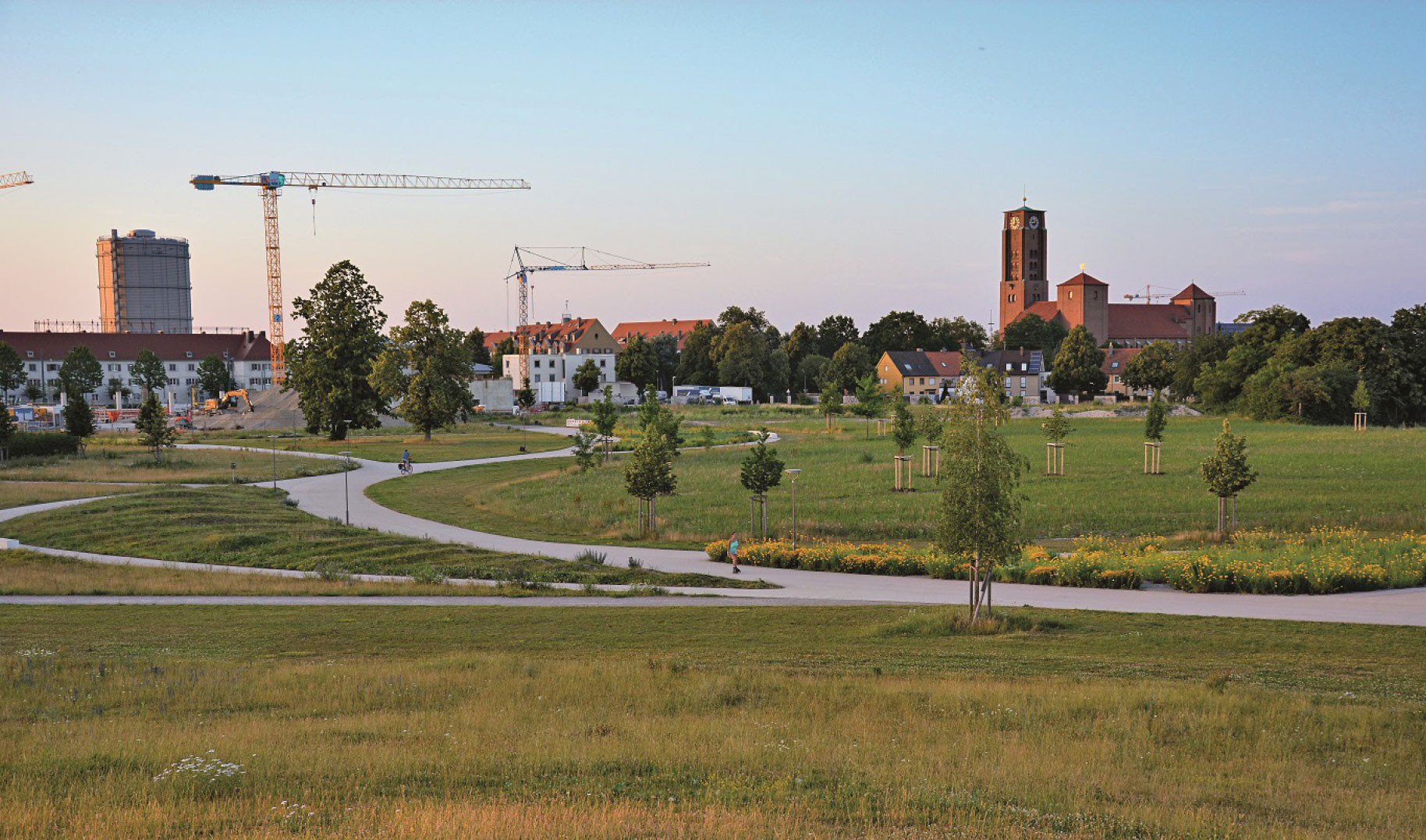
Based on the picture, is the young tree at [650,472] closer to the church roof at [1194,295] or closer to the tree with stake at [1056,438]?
the tree with stake at [1056,438]

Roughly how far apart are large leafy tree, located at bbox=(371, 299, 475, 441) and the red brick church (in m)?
115

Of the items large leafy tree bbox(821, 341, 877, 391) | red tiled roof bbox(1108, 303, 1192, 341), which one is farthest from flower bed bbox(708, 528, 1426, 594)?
red tiled roof bbox(1108, 303, 1192, 341)

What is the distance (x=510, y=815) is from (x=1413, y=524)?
28366 mm

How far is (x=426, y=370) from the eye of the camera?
72875 millimetres

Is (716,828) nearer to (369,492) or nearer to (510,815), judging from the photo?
(510,815)

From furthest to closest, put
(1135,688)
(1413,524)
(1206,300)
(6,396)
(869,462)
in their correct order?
(1206,300), (6,396), (869,462), (1413,524), (1135,688)

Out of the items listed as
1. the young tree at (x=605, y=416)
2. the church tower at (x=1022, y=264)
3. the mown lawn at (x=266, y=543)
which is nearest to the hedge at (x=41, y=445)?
the mown lawn at (x=266, y=543)

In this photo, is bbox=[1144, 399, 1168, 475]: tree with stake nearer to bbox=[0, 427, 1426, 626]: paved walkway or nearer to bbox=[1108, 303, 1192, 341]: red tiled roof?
bbox=[0, 427, 1426, 626]: paved walkway

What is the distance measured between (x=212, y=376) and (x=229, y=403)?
22.9 metres

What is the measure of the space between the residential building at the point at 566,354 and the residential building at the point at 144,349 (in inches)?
1386

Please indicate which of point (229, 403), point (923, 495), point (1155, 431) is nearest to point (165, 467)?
point (923, 495)

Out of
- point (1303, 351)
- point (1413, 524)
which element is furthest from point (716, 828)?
point (1303, 351)

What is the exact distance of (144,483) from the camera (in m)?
48.9

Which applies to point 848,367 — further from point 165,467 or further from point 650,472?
point 650,472
